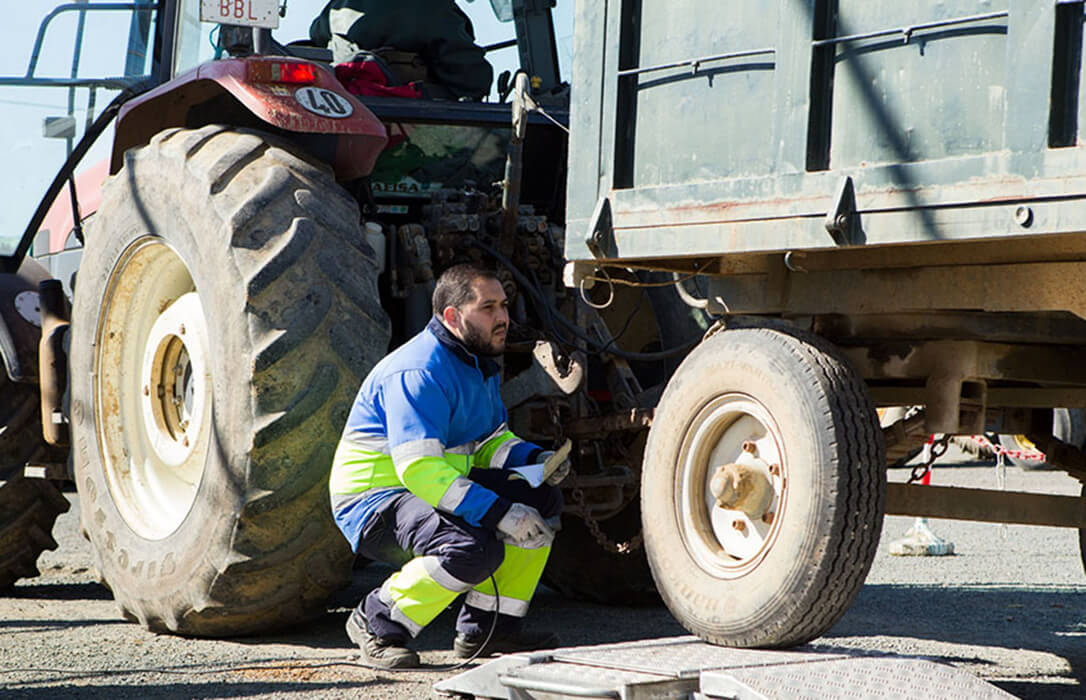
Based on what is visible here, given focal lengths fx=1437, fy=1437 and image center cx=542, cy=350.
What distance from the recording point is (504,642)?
4.77 meters

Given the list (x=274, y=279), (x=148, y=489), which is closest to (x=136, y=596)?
(x=148, y=489)

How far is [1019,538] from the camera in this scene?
8969 millimetres

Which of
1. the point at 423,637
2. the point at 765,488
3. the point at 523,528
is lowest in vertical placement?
the point at 423,637

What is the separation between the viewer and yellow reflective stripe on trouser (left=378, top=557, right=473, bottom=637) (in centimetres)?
448

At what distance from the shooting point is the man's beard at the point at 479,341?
4656 mm

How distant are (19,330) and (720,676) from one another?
12.7 feet

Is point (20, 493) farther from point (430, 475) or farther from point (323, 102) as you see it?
point (430, 475)

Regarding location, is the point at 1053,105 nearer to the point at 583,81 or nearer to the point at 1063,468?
the point at 583,81

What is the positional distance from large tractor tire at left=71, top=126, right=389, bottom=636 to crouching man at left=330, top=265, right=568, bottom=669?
180 millimetres

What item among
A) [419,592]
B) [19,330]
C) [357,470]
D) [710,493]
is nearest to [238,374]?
[357,470]

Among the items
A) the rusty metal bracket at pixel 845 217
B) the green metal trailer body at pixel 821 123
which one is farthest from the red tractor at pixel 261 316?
the rusty metal bracket at pixel 845 217

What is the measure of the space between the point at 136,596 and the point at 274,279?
136 cm

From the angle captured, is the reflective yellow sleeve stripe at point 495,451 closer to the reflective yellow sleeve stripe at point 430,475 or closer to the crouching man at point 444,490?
the crouching man at point 444,490

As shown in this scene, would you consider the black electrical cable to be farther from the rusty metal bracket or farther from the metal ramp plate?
the rusty metal bracket
